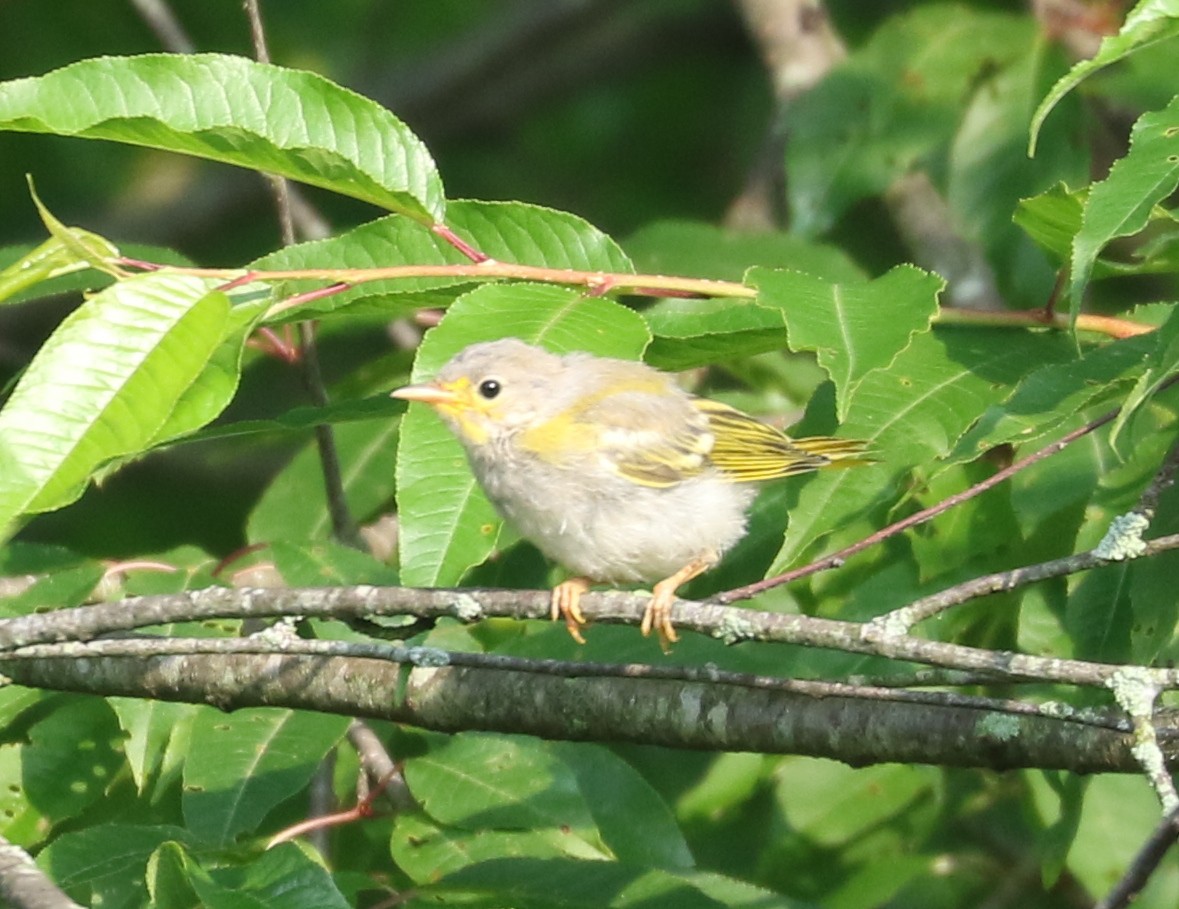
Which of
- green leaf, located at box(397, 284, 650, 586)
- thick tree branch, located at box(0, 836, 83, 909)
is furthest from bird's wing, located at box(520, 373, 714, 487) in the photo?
thick tree branch, located at box(0, 836, 83, 909)

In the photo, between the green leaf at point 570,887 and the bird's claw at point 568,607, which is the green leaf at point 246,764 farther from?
the bird's claw at point 568,607

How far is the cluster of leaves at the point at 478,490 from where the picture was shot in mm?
2467

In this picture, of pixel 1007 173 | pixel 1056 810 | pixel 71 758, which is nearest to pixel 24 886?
pixel 71 758

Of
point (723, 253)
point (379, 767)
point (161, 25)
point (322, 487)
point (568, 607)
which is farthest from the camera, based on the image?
point (161, 25)

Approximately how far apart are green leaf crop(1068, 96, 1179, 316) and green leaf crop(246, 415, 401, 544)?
2143mm

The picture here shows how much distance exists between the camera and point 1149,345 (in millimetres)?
2924

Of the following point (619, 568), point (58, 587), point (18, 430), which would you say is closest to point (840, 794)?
point (619, 568)

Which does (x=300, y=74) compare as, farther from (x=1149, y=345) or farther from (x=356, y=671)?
(x=1149, y=345)

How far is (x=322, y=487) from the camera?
4312 mm

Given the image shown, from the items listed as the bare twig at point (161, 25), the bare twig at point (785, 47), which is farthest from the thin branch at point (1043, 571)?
the bare twig at point (161, 25)

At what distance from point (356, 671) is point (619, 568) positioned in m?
0.63

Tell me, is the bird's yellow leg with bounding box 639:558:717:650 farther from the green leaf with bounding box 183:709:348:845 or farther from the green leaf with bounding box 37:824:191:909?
the green leaf with bounding box 37:824:191:909

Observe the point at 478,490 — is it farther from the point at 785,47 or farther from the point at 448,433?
the point at 785,47

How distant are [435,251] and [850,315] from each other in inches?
33.0
